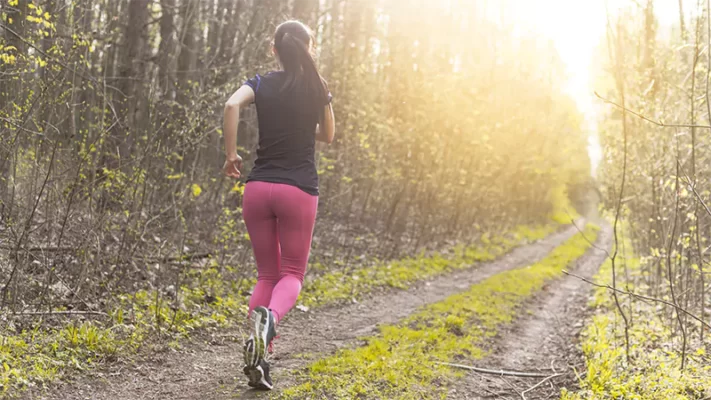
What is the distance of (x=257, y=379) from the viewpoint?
3.56 m

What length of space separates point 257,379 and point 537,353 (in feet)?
12.4

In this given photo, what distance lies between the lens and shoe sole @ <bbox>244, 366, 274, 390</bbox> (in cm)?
351

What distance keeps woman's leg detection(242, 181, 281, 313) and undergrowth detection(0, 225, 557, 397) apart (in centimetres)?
120

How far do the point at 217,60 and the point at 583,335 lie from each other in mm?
6390

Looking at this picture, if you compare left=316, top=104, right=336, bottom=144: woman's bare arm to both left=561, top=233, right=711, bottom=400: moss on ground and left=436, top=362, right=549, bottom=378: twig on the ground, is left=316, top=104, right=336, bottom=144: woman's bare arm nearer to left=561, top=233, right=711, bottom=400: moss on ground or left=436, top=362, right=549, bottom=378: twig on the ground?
left=436, top=362, right=549, bottom=378: twig on the ground

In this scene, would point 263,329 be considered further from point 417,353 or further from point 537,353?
point 537,353

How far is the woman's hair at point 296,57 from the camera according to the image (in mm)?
3570

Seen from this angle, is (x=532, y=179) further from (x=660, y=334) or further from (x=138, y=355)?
(x=138, y=355)

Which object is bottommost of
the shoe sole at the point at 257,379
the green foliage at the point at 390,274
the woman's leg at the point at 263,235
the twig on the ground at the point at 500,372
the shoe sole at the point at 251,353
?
the green foliage at the point at 390,274

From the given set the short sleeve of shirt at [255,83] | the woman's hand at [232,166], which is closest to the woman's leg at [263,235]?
the woman's hand at [232,166]

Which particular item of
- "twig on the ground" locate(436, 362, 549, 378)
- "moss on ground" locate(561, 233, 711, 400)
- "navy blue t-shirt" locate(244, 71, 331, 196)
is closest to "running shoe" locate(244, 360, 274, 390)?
"navy blue t-shirt" locate(244, 71, 331, 196)

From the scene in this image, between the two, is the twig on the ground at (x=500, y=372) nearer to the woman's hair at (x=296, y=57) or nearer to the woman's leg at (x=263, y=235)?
the woman's leg at (x=263, y=235)

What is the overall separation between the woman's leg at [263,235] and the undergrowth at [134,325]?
120cm

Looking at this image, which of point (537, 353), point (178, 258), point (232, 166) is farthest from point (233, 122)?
point (537, 353)
